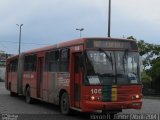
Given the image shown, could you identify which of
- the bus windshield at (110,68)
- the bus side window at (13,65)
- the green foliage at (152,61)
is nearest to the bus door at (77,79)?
the bus windshield at (110,68)

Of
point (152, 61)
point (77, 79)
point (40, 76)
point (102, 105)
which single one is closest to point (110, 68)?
point (102, 105)

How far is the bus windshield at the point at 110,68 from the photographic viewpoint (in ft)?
49.4

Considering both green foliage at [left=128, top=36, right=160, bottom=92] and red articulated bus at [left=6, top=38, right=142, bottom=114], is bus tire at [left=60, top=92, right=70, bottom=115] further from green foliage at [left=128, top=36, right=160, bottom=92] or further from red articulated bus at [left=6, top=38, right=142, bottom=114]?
green foliage at [left=128, top=36, right=160, bottom=92]

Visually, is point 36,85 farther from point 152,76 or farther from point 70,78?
point 152,76

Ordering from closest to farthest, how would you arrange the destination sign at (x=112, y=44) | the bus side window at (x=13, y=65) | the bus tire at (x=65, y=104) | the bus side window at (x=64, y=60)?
1. the destination sign at (x=112, y=44)
2. the bus tire at (x=65, y=104)
3. the bus side window at (x=64, y=60)
4. the bus side window at (x=13, y=65)

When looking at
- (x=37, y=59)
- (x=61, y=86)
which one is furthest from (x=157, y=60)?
(x=61, y=86)

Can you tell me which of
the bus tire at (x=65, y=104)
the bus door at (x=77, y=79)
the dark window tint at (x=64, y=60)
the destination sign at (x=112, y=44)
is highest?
the destination sign at (x=112, y=44)

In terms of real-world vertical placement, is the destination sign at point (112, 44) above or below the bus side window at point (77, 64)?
above

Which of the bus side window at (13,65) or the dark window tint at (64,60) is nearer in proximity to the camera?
the dark window tint at (64,60)

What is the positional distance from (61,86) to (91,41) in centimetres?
286

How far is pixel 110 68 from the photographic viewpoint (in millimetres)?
15148

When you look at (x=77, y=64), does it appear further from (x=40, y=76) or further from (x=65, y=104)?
(x=40, y=76)

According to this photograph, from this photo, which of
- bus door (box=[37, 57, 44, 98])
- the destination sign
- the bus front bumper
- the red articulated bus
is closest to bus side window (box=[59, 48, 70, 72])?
the red articulated bus

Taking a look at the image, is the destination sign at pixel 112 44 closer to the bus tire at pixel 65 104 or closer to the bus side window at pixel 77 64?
the bus side window at pixel 77 64
